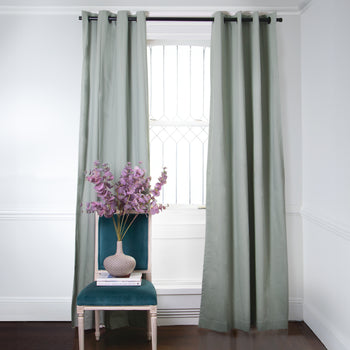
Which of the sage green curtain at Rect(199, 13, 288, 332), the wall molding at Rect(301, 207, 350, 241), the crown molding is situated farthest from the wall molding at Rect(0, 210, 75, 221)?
the crown molding

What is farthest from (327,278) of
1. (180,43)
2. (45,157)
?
(45,157)

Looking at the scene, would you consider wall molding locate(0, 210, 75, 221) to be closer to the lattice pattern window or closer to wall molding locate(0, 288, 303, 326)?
wall molding locate(0, 288, 303, 326)

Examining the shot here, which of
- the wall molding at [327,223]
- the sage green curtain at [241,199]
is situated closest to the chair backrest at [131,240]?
the sage green curtain at [241,199]

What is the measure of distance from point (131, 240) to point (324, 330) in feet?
4.82

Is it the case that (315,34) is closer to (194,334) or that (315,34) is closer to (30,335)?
(194,334)

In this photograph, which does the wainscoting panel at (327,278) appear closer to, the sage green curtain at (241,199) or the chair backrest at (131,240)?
the sage green curtain at (241,199)

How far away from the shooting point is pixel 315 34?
8.14 feet

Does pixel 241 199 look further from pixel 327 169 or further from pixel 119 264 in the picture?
pixel 119 264

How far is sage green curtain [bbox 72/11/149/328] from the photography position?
2.57 metres

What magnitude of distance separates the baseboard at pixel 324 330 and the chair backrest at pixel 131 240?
1.26m

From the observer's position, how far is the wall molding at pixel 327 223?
6.81 ft

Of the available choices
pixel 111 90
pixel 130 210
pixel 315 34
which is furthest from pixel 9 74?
pixel 315 34

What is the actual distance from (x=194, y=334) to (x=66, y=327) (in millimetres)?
975

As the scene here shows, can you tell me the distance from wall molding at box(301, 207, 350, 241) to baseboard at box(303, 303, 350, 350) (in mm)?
642
